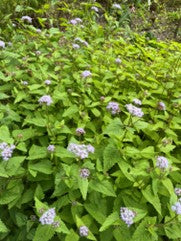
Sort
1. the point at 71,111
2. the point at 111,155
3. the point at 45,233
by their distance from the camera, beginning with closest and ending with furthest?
the point at 45,233
the point at 111,155
the point at 71,111

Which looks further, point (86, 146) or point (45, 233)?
point (86, 146)

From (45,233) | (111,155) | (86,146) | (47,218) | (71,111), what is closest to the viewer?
(47,218)

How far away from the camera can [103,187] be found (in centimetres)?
225

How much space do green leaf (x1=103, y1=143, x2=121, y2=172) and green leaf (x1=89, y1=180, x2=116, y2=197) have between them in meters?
0.13

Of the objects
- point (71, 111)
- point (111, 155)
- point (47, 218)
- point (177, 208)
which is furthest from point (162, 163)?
point (71, 111)

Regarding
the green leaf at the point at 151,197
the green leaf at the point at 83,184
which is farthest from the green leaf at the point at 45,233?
the green leaf at the point at 151,197

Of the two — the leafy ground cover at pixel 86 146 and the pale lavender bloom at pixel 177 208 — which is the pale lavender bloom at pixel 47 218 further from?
the pale lavender bloom at pixel 177 208

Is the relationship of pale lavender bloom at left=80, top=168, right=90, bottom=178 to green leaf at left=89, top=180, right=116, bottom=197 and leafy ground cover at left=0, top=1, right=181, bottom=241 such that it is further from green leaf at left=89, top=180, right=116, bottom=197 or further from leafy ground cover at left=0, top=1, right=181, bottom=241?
green leaf at left=89, top=180, right=116, bottom=197

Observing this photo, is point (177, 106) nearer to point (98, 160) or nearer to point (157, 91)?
point (157, 91)

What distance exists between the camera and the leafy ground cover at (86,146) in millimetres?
2203

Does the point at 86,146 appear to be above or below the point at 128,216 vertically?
above

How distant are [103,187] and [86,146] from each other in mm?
318

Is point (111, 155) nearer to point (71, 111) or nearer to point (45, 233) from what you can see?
point (71, 111)

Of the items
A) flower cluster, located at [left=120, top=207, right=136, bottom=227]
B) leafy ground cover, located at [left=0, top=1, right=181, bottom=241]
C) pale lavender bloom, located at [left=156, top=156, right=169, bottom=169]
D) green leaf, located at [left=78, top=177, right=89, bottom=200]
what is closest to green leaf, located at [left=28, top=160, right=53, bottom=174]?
leafy ground cover, located at [left=0, top=1, right=181, bottom=241]
